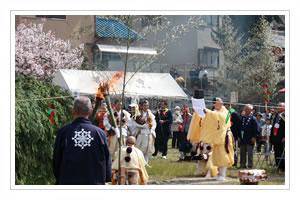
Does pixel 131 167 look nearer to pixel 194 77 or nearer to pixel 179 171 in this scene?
pixel 179 171

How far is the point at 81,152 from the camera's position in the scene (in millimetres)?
6418

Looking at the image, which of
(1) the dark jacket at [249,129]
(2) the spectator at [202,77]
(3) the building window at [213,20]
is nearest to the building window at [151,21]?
(1) the dark jacket at [249,129]

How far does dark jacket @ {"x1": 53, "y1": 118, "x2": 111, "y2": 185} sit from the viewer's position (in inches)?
252

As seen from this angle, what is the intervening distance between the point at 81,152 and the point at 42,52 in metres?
20.1

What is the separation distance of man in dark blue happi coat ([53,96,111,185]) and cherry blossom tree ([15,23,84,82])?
17.5 m

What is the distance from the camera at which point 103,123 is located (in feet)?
47.9

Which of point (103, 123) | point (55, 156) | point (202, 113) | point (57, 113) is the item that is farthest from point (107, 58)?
point (55, 156)

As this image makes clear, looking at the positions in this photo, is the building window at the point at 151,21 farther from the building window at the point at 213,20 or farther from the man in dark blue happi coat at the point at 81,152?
the building window at the point at 213,20

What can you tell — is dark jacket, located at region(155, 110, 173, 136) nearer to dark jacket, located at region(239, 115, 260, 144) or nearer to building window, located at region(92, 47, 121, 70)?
dark jacket, located at region(239, 115, 260, 144)

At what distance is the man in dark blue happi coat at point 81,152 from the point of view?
6.41 metres

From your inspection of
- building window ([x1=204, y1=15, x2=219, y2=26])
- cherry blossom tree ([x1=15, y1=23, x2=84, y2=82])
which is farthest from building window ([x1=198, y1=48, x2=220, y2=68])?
cherry blossom tree ([x1=15, y1=23, x2=84, y2=82])
